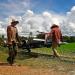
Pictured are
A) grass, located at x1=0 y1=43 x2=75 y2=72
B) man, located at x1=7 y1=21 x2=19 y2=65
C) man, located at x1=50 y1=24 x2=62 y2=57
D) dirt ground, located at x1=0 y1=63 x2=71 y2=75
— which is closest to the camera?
dirt ground, located at x1=0 y1=63 x2=71 y2=75

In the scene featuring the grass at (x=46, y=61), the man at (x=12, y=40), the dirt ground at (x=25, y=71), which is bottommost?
the dirt ground at (x=25, y=71)

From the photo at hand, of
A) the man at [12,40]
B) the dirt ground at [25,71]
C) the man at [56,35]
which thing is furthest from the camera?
the man at [56,35]

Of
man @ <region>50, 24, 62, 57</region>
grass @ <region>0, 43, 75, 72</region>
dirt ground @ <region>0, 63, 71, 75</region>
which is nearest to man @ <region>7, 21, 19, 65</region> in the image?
grass @ <region>0, 43, 75, 72</region>

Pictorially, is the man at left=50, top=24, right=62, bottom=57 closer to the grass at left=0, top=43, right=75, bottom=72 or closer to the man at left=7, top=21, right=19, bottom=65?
the grass at left=0, top=43, right=75, bottom=72

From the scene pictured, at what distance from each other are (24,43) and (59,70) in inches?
473

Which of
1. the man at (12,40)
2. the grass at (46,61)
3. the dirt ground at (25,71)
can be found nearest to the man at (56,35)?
the grass at (46,61)

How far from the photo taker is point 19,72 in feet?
42.2

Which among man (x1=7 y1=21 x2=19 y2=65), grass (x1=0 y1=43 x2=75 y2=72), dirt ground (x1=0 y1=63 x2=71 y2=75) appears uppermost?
man (x1=7 y1=21 x2=19 y2=65)

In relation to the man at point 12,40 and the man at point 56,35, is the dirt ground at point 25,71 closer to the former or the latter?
the man at point 12,40

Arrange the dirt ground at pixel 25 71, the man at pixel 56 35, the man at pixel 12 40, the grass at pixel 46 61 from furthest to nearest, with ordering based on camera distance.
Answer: the man at pixel 56 35 → the man at pixel 12 40 → the grass at pixel 46 61 → the dirt ground at pixel 25 71

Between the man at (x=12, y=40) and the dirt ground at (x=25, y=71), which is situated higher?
the man at (x=12, y=40)

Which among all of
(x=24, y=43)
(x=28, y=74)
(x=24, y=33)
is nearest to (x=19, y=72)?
(x=28, y=74)

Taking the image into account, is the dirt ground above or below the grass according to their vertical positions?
below

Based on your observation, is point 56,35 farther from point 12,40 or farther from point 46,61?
point 12,40
